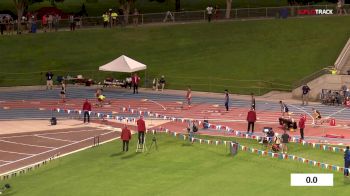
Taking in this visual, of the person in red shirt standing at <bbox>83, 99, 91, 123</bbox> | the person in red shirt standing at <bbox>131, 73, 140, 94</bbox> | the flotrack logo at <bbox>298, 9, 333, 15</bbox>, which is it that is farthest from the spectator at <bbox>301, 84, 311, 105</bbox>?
the flotrack logo at <bbox>298, 9, 333, 15</bbox>

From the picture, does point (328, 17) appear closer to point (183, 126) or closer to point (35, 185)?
point (183, 126)

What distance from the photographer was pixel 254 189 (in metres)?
34.3

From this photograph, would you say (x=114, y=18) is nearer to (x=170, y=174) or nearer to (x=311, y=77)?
(x=311, y=77)

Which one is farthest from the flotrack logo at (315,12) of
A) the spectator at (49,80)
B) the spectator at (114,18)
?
the spectator at (49,80)

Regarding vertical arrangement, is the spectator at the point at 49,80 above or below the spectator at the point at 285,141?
above

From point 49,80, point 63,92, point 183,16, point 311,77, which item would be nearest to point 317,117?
point 311,77

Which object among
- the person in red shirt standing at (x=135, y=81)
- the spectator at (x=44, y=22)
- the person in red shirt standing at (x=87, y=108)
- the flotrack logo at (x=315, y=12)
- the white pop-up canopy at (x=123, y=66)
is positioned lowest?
the person in red shirt standing at (x=87, y=108)

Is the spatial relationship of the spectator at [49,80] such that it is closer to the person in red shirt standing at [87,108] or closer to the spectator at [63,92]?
the spectator at [63,92]

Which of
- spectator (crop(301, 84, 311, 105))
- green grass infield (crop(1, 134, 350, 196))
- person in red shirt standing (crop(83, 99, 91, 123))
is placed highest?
spectator (crop(301, 84, 311, 105))

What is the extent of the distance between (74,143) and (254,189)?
14.3 meters

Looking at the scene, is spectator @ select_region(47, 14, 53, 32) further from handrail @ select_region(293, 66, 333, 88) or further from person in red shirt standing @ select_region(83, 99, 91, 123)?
person in red shirt standing @ select_region(83, 99, 91, 123)

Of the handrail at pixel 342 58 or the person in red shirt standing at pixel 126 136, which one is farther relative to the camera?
the handrail at pixel 342 58

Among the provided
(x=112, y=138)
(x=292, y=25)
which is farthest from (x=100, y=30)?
(x=112, y=138)

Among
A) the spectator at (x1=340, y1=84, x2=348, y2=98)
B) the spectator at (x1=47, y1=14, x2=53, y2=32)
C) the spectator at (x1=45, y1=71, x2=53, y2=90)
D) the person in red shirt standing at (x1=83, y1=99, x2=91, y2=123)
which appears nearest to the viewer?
the person in red shirt standing at (x1=83, y1=99, x2=91, y2=123)
